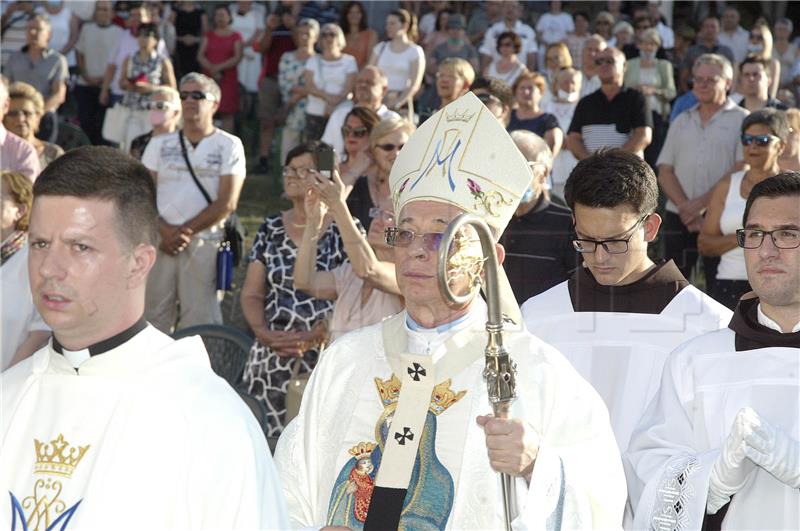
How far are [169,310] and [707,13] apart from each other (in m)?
9.09

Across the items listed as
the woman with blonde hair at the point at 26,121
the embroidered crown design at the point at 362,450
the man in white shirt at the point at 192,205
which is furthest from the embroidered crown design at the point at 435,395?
the woman with blonde hair at the point at 26,121

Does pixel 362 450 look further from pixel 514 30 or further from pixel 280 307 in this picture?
pixel 514 30

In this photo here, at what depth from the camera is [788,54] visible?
14180 millimetres

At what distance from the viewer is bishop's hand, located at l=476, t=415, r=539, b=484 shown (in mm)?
3350

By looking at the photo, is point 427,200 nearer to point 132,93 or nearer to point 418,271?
point 418,271

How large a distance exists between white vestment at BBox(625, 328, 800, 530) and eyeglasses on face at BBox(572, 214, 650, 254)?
0.86 metres

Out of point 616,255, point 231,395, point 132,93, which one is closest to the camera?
point 231,395

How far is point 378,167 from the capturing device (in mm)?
7602

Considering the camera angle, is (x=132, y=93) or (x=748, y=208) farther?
(x=132, y=93)

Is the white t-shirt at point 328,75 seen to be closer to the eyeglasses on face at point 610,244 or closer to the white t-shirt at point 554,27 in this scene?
the white t-shirt at point 554,27

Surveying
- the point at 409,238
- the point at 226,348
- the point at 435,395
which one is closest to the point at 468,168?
the point at 409,238

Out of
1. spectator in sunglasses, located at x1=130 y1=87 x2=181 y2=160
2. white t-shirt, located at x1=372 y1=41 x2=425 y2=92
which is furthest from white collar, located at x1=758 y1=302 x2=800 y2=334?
white t-shirt, located at x1=372 y1=41 x2=425 y2=92

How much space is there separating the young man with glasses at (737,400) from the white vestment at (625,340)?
2.46ft

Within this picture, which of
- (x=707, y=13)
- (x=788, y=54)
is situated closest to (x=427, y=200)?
(x=788, y=54)
